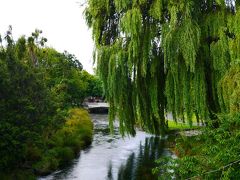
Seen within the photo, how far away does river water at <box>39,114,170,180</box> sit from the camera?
20094 millimetres

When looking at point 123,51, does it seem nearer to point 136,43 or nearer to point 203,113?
point 136,43

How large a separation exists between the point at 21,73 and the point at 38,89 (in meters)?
1.45

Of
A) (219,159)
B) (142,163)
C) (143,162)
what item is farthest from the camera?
(143,162)

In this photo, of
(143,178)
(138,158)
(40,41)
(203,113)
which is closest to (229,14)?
(203,113)

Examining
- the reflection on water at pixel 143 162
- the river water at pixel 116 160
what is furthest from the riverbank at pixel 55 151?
the reflection on water at pixel 143 162

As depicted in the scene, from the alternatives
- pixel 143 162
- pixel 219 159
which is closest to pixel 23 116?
pixel 143 162

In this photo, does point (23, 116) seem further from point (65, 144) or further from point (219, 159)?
point (219, 159)

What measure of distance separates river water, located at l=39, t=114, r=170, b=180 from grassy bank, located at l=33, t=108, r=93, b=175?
→ 487 mm

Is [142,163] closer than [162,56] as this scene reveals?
No

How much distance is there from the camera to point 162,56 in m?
12.9

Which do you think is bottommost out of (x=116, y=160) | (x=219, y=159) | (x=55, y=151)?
(x=116, y=160)

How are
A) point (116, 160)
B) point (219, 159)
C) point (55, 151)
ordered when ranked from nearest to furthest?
point (219, 159) < point (55, 151) < point (116, 160)

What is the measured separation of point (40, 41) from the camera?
37469mm

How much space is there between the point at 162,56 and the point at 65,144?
46.0 ft
